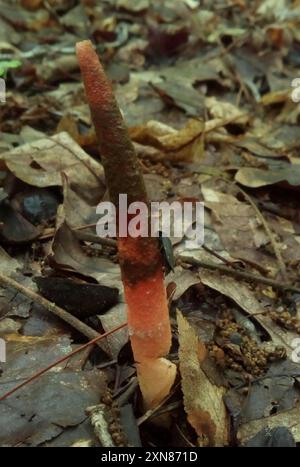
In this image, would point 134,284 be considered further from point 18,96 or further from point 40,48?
point 40,48

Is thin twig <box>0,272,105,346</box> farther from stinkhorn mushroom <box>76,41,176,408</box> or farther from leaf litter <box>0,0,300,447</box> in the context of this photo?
stinkhorn mushroom <box>76,41,176,408</box>

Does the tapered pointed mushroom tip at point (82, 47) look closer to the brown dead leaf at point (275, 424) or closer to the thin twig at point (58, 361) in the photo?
the thin twig at point (58, 361)

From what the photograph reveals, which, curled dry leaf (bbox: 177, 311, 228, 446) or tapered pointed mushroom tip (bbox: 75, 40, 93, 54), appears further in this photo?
curled dry leaf (bbox: 177, 311, 228, 446)

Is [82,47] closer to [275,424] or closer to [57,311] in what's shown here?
[57,311]

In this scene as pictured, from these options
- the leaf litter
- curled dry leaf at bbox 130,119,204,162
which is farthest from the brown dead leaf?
curled dry leaf at bbox 130,119,204,162

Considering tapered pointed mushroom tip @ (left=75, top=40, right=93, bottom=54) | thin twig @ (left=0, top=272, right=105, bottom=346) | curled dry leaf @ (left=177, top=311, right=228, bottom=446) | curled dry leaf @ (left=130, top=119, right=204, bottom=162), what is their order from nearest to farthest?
tapered pointed mushroom tip @ (left=75, top=40, right=93, bottom=54) → curled dry leaf @ (left=177, top=311, right=228, bottom=446) → thin twig @ (left=0, top=272, right=105, bottom=346) → curled dry leaf @ (left=130, top=119, right=204, bottom=162)

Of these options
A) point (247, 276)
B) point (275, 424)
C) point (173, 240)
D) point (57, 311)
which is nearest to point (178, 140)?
point (173, 240)

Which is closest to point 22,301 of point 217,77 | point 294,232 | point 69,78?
point 294,232

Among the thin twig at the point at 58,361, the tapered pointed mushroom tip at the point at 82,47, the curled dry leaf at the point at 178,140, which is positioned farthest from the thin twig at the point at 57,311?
the curled dry leaf at the point at 178,140
